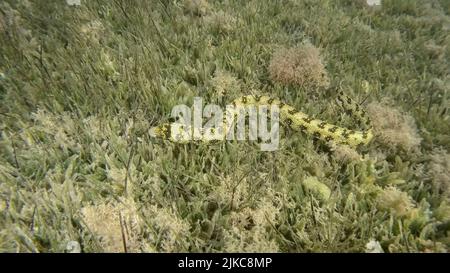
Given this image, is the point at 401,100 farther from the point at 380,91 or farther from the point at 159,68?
the point at 159,68

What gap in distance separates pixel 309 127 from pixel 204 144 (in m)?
1.75

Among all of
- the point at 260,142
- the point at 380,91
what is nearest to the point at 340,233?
the point at 260,142

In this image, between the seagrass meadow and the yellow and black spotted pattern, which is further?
the yellow and black spotted pattern

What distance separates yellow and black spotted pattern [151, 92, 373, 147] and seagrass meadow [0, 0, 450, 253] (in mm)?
129

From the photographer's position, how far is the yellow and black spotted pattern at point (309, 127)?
17.0ft

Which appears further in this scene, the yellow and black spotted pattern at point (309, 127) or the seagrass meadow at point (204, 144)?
the yellow and black spotted pattern at point (309, 127)

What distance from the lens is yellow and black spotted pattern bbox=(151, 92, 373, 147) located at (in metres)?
5.18

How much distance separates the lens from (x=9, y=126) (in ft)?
17.6

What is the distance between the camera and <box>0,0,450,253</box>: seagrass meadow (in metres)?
4.24

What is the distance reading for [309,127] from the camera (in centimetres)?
547

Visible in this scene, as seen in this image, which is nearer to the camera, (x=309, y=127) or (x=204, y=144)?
(x=204, y=144)

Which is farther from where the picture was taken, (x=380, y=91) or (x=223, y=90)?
(x=380, y=91)

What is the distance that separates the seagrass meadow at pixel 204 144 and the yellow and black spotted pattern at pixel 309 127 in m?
0.13

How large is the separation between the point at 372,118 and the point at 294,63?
1.82 metres
